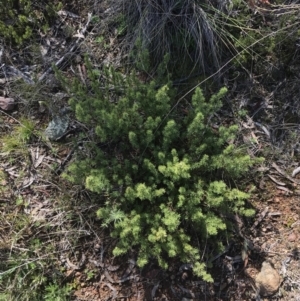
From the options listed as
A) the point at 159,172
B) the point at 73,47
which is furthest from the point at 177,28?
the point at 159,172

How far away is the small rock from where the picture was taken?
2.95 metres

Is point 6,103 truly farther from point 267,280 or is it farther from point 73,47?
point 267,280

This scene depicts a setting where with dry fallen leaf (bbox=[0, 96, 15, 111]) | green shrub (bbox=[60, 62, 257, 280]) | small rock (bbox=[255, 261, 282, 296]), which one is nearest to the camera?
green shrub (bbox=[60, 62, 257, 280])

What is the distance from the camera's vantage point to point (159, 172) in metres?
2.74

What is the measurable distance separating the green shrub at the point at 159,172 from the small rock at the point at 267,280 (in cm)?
56

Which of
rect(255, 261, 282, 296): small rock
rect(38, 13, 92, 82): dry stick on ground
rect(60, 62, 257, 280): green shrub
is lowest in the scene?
rect(255, 261, 282, 296): small rock

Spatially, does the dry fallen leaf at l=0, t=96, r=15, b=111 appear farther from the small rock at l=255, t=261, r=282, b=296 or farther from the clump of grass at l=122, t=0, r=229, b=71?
the small rock at l=255, t=261, r=282, b=296

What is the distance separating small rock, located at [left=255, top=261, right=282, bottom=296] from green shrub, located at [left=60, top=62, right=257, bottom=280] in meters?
0.56

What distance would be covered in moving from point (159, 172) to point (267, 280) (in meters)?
1.19

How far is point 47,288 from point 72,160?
102 cm

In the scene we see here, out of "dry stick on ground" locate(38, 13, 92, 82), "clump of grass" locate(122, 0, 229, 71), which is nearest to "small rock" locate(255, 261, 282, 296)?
"clump of grass" locate(122, 0, 229, 71)

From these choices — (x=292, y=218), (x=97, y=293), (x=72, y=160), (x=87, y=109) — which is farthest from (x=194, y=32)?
(x=97, y=293)

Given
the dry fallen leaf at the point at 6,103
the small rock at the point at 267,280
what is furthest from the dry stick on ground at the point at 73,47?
the small rock at the point at 267,280

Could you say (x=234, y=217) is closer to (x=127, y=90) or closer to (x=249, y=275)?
(x=249, y=275)
